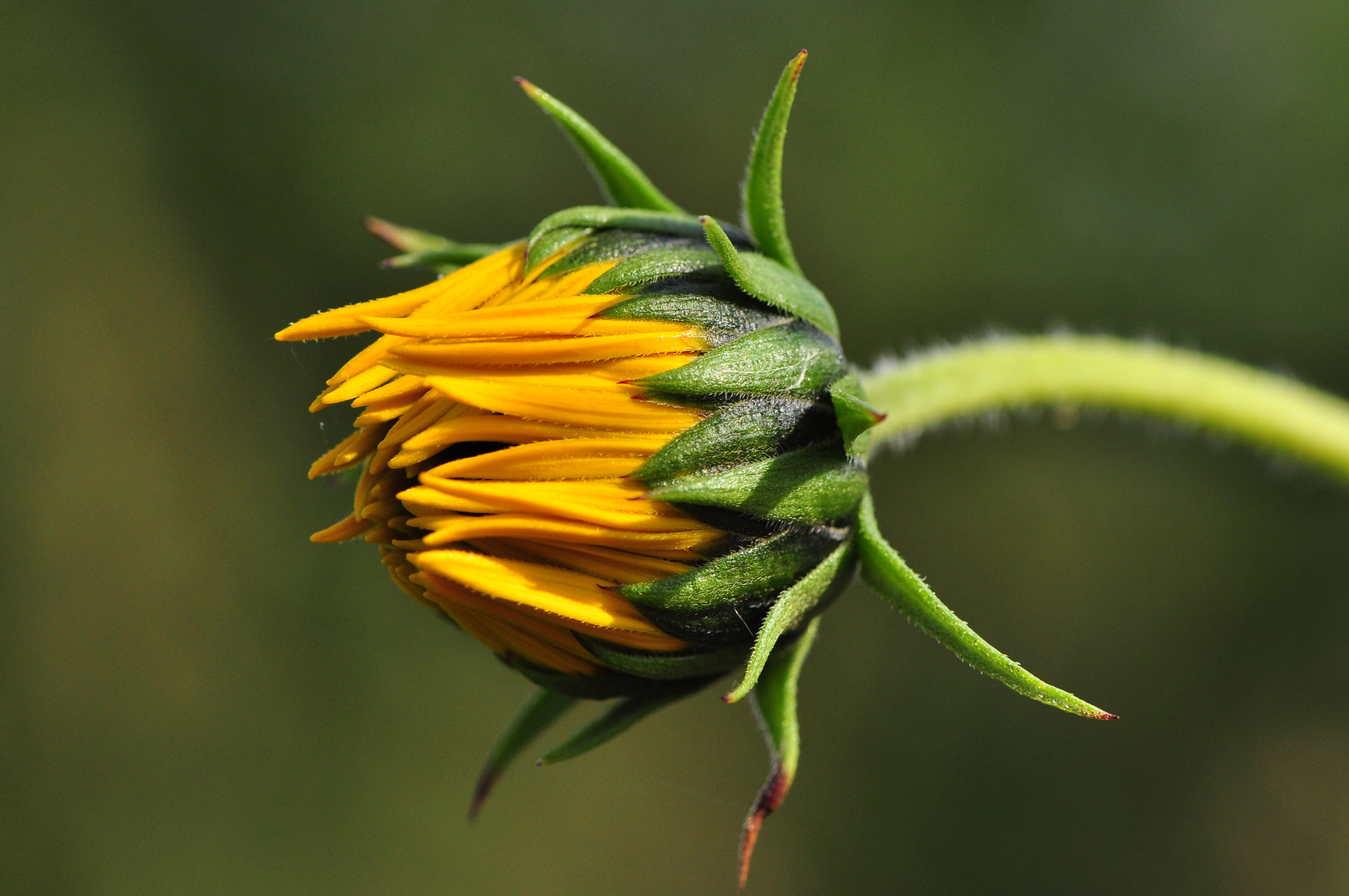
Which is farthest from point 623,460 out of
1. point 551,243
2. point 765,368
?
point 551,243

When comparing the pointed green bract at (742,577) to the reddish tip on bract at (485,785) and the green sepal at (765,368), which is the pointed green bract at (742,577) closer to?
the green sepal at (765,368)

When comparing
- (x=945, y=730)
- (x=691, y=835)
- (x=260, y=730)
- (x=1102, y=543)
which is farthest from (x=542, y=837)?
(x=1102, y=543)

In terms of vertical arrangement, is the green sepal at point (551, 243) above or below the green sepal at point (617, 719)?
above

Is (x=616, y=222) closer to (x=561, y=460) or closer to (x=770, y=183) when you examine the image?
(x=770, y=183)

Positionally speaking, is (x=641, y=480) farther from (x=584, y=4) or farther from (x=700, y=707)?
(x=584, y=4)

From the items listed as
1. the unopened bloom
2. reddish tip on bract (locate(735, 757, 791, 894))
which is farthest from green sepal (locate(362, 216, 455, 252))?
reddish tip on bract (locate(735, 757, 791, 894))

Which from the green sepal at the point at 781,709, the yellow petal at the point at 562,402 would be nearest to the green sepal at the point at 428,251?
the yellow petal at the point at 562,402

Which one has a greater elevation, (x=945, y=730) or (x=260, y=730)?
(x=260, y=730)
